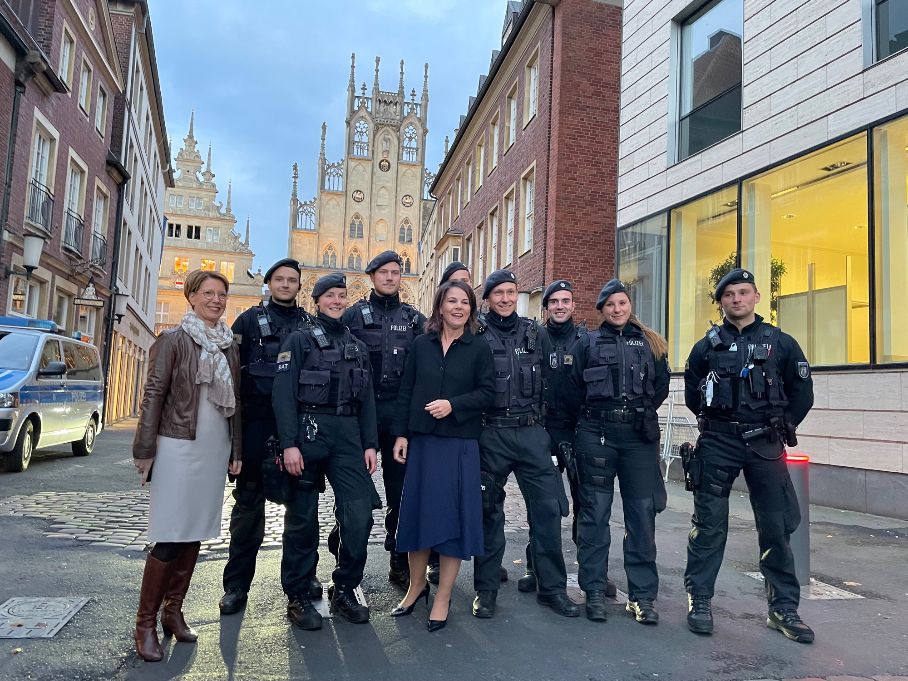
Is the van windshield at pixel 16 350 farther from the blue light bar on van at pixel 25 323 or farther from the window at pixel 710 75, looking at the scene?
the window at pixel 710 75

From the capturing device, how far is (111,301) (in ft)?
77.5

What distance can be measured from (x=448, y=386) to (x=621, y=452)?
1.24 m

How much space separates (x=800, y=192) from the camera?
9.98 meters

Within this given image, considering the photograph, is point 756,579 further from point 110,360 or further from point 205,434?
point 110,360

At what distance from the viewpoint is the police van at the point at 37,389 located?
31.0ft

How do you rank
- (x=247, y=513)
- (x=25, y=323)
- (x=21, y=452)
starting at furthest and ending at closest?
(x=25, y=323) < (x=21, y=452) < (x=247, y=513)

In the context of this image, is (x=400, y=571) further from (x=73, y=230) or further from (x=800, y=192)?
(x=73, y=230)

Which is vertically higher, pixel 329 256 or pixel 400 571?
pixel 329 256

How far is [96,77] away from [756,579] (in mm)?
21808

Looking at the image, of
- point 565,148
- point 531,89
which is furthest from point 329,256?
point 565,148

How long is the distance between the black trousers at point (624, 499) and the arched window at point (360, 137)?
8410cm

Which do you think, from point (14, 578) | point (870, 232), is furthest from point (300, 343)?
point (870, 232)

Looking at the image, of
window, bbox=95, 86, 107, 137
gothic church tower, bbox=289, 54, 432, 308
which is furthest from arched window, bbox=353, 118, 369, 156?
window, bbox=95, 86, 107, 137

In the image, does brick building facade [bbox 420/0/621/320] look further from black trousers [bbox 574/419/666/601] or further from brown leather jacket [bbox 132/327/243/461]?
brown leather jacket [bbox 132/327/243/461]
